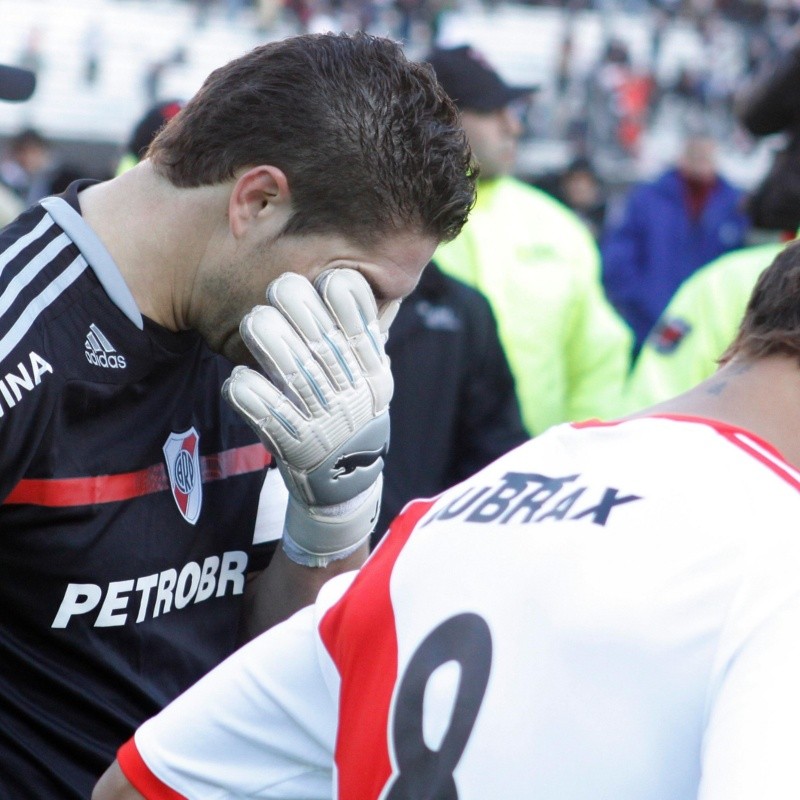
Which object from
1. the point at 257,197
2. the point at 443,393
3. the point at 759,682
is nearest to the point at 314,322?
the point at 257,197

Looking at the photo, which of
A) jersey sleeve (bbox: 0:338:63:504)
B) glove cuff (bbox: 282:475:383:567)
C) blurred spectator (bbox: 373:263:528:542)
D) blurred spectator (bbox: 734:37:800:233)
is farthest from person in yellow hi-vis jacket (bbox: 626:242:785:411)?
jersey sleeve (bbox: 0:338:63:504)

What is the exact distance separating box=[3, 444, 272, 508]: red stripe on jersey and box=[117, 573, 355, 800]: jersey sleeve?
0.35m

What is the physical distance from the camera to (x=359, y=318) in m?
1.84

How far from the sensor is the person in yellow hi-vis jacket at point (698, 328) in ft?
11.5

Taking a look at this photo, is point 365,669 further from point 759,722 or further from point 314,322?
point 314,322

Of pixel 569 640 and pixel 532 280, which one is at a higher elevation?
pixel 569 640

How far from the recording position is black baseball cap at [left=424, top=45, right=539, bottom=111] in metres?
4.40

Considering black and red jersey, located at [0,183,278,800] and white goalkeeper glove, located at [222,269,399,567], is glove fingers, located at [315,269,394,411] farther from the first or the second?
black and red jersey, located at [0,183,278,800]

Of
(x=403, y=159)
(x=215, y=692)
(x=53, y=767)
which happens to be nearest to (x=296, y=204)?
(x=403, y=159)

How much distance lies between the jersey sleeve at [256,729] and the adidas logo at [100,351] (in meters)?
0.49

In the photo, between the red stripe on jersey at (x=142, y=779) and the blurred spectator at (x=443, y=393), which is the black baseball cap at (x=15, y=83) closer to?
the red stripe on jersey at (x=142, y=779)

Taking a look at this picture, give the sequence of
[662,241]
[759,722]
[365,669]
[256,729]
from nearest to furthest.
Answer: [759,722], [365,669], [256,729], [662,241]

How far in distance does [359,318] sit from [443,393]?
1.76 metres

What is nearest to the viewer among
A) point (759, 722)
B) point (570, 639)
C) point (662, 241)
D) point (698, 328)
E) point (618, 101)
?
point (759, 722)
